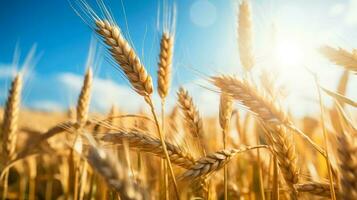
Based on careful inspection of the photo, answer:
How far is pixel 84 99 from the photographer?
105 inches

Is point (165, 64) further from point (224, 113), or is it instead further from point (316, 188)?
point (316, 188)

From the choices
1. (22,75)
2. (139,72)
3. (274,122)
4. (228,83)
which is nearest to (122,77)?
(139,72)

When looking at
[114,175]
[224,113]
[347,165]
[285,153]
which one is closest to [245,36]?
[224,113]

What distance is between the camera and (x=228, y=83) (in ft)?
5.76

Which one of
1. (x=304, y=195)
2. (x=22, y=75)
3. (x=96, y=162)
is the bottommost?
(x=304, y=195)

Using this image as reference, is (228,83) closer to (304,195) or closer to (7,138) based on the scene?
(304,195)

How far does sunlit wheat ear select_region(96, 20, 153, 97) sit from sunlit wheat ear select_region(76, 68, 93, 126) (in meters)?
0.74

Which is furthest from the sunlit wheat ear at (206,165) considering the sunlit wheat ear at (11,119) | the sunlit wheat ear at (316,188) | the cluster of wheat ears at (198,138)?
the sunlit wheat ear at (11,119)

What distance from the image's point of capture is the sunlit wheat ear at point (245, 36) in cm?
228

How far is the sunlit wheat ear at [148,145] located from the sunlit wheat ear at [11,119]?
1.22m

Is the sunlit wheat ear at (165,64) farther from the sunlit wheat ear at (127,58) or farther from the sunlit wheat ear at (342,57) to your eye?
the sunlit wheat ear at (342,57)

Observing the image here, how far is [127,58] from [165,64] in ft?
0.89

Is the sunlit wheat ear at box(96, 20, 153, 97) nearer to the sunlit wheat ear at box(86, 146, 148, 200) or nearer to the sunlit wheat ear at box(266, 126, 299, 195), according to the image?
the sunlit wheat ear at box(266, 126, 299, 195)

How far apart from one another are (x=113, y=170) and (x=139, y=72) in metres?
0.93
